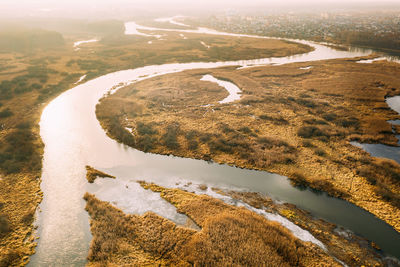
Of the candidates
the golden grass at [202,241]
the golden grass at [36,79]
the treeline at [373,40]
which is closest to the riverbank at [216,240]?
the golden grass at [202,241]

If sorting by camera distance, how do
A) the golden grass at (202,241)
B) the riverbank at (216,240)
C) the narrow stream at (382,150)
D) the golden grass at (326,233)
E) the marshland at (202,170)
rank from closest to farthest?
the golden grass at (202,241) < the riverbank at (216,240) < the golden grass at (326,233) < the marshland at (202,170) < the narrow stream at (382,150)

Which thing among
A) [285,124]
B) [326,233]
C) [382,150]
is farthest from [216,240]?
[382,150]

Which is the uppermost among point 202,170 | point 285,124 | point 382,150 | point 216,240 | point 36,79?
point 36,79

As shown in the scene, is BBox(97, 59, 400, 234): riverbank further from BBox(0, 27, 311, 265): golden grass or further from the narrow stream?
BBox(0, 27, 311, 265): golden grass

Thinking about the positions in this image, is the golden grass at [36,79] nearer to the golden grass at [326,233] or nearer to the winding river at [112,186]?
the winding river at [112,186]

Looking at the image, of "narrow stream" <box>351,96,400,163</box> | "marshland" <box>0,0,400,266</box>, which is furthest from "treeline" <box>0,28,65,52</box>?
"narrow stream" <box>351,96,400,163</box>

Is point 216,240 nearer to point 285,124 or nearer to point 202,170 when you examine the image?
point 202,170
